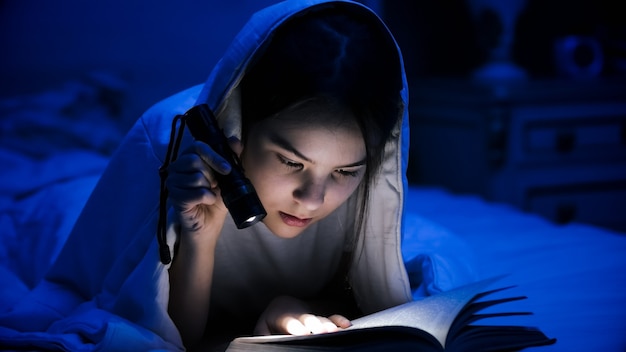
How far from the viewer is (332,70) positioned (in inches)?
29.7

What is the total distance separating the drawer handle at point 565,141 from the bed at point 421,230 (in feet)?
1.75

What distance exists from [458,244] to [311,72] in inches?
→ 23.7

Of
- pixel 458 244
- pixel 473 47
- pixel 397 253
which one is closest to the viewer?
pixel 397 253

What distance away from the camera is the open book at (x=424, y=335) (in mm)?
653

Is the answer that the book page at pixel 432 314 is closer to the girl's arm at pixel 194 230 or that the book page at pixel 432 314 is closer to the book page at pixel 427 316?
the book page at pixel 427 316

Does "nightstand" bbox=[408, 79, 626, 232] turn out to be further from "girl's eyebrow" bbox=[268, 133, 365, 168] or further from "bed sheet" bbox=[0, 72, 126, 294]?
"girl's eyebrow" bbox=[268, 133, 365, 168]

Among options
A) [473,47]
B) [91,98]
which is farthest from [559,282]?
[473,47]

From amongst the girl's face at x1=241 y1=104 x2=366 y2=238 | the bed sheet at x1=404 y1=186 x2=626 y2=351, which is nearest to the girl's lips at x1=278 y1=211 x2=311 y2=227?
the girl's face at x1=241 y1=104 x2=366 y2=238

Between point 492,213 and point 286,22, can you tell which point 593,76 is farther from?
point 286,22

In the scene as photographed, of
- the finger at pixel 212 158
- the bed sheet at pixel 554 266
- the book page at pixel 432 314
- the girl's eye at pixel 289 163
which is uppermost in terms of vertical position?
the finger at pixel 212 158

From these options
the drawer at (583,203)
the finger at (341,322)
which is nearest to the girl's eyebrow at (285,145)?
the finger at (341,322)

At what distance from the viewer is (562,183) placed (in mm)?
2229

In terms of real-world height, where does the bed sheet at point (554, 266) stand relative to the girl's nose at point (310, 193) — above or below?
below

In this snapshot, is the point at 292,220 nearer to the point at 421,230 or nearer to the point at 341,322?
the point at 341,322
